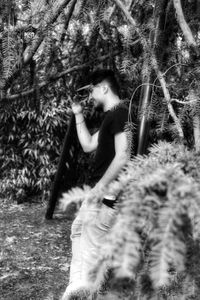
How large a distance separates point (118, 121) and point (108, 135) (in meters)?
0.15

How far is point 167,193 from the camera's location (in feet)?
2.59

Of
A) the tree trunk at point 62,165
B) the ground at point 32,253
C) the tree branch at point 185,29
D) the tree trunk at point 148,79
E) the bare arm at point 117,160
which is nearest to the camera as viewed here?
the tree branch at point 185,29

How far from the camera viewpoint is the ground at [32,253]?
3.39 m

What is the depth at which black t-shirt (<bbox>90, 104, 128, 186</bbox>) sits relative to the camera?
2.53 m

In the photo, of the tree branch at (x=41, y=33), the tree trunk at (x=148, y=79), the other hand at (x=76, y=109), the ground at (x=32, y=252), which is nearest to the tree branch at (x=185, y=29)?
the tree trunk at (x=148, y=79)

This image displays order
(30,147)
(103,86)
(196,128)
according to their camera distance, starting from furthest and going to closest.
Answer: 1. (30,147)
2. (103,86)
3. (196,128)

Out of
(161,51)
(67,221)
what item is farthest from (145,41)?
(67,221)

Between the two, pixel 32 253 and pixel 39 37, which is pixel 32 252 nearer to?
pixel 32 253

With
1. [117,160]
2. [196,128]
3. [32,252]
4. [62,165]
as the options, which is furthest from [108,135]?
[32,252]

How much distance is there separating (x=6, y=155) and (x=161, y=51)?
3.80m

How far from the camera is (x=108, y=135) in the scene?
2645mm

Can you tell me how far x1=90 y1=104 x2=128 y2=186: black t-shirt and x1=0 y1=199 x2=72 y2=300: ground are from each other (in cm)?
116

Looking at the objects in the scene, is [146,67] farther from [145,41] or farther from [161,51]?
[161,51]

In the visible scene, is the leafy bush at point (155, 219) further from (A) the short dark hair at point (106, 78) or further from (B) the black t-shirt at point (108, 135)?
(A) the short dark hair at point (106, 78)
